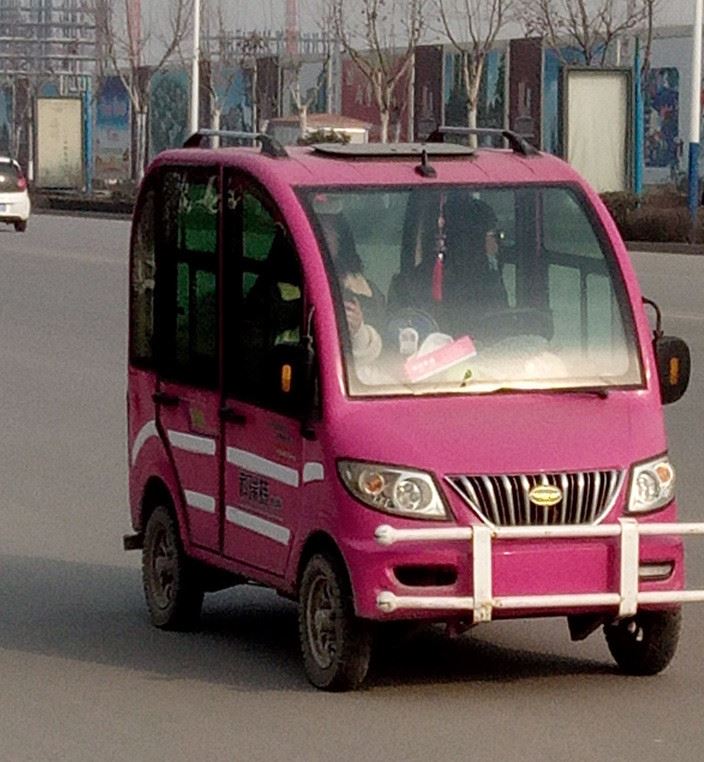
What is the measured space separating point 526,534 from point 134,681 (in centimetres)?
153

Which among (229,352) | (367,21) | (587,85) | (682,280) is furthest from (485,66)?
(229,352)

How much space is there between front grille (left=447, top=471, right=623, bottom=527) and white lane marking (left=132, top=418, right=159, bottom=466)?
2.07 meters

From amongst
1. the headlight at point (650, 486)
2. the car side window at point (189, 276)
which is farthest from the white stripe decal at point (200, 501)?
the headlight at point (650, 486)

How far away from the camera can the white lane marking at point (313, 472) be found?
7.97 metres

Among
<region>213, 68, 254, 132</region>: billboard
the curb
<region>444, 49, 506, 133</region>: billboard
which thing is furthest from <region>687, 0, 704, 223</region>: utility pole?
<region>213, 68, 254, 132</region>: billboard

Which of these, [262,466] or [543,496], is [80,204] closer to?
[262,466]

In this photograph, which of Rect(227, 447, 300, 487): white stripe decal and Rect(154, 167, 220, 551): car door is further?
Rect(154, 167, 220, 551): car door

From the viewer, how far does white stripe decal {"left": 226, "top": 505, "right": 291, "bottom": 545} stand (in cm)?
834

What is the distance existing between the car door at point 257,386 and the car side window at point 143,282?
91 cm

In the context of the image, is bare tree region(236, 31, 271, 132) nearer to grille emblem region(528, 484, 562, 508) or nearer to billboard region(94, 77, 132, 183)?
billboard region(94, 77, 132, 183)

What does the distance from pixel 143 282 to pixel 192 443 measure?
0.90 m

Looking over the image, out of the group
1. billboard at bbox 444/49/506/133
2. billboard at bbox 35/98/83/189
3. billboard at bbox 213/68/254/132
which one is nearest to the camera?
billboard at bbox 35/98/83/189

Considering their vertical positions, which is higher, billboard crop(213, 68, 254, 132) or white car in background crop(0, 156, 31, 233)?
billboard crop(213, 68, 254, 132)

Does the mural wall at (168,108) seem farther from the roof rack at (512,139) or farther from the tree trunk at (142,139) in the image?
the roof rack at (512,139)
